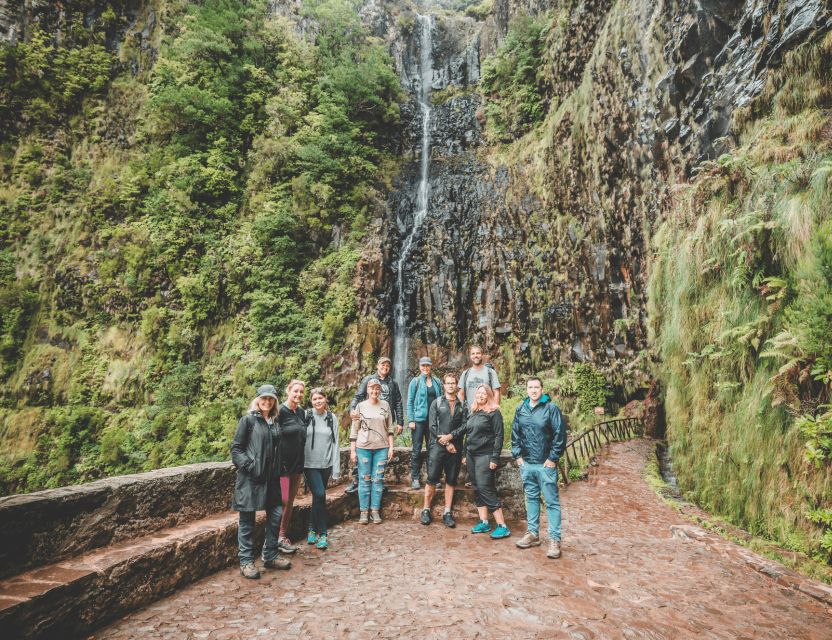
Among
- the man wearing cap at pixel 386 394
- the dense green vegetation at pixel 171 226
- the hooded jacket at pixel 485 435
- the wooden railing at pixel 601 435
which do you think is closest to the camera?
the hooded jacket at pixel 485 435

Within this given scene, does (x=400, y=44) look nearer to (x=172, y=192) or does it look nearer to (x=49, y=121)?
(x=172, y=192)

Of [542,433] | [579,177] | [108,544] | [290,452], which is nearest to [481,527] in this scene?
[542,433]

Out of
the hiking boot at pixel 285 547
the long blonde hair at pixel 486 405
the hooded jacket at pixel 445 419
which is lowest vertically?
the hiking boot at pixel 285 547

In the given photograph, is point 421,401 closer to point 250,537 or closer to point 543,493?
point 543,493

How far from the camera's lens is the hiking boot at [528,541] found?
466 cm

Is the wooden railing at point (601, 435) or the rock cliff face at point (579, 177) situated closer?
the rock cliff face at point (579, 177)

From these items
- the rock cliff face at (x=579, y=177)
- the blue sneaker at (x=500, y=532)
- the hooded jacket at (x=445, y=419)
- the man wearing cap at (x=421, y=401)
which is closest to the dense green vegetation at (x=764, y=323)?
the rock cliff face at (x=579, y=177)

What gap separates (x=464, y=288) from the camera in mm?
17469

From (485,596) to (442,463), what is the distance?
205 cm

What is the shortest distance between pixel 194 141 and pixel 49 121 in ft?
22.0

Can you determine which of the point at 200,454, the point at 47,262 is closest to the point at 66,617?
the point at 200,454

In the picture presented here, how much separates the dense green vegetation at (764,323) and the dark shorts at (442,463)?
12.2ft

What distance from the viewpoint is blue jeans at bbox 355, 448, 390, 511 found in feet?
18.1

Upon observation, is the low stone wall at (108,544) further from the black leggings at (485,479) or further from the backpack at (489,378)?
the backpack at (489,378)
